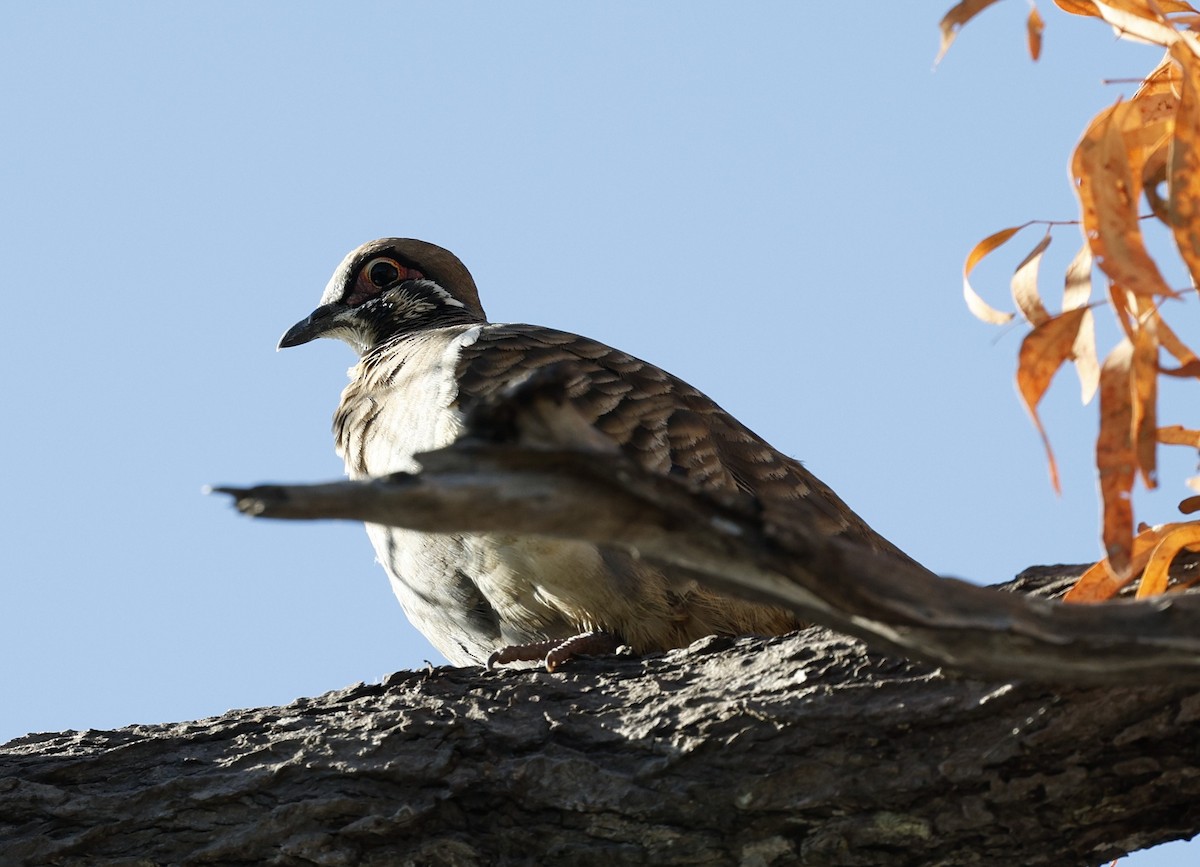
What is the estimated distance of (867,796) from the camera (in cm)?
304

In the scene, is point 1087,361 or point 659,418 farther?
point 659,418

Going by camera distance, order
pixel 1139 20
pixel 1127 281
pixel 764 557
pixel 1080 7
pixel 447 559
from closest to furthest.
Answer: pixel 764 557 < pixel 1127 281 < pixel 1139 20 < pixel 1080 7 < pixel 447 559

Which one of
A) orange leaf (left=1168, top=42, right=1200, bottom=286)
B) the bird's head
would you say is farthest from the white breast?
orange leaf (left=1168, top=42, right=1200, bottom=286)

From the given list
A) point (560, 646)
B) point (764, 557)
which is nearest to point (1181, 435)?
point (764, 557)

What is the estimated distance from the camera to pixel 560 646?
4.10 meters

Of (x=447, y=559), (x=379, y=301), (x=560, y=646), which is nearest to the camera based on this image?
(x=560, y=646)

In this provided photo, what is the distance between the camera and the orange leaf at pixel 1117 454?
2.55 m

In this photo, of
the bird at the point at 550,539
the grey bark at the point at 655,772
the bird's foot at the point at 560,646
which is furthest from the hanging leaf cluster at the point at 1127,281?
the bird's foot at the point at 560,646

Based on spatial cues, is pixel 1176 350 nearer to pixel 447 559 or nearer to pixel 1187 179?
pixel 1187 179

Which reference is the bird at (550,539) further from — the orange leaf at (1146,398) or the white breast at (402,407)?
the orange leaf at (1146,398)

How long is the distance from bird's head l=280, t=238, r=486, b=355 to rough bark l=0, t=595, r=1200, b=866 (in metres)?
3.66

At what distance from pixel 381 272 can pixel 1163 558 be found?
16.5 ft

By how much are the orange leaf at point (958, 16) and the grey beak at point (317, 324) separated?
4.86 metres

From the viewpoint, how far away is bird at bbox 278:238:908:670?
417cm
